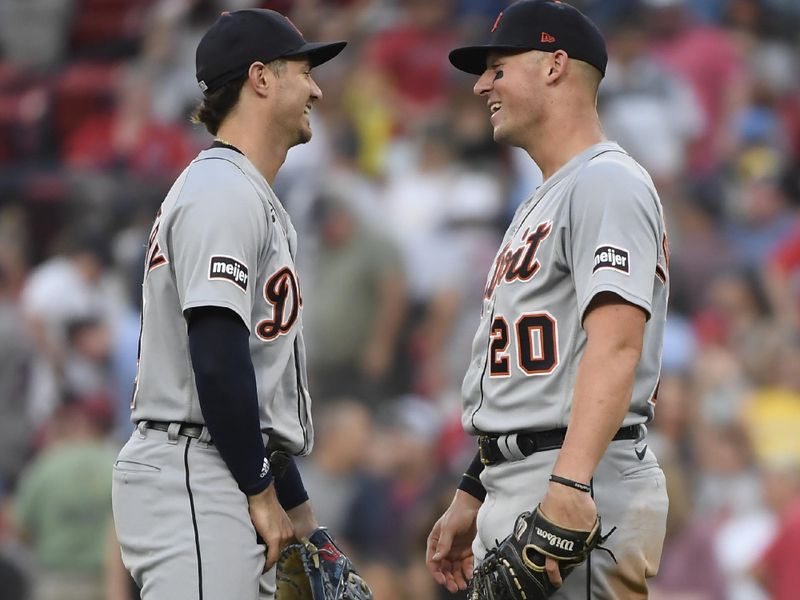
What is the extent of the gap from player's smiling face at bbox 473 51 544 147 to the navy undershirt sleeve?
2.91 feet

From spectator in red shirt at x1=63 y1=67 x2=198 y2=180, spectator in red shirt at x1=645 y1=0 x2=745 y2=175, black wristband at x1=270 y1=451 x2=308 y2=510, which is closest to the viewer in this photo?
black wristband at x1=270 y1=451 x2=308 y2=510

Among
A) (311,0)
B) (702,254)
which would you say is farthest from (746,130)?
(311,0)

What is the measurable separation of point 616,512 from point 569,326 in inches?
17.8

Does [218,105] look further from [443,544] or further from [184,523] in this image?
[443,544]

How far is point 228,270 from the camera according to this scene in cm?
339

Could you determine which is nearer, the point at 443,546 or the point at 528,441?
the point at 528,441

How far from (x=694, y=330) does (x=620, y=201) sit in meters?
4.91

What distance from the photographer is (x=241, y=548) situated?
342 centimetres

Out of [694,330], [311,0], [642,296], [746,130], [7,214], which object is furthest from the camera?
[311,0]

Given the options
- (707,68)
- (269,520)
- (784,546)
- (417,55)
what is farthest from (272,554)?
(417,55)

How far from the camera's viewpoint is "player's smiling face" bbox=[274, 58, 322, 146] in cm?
373

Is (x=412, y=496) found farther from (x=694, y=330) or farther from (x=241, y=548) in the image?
(x=241, y=548)

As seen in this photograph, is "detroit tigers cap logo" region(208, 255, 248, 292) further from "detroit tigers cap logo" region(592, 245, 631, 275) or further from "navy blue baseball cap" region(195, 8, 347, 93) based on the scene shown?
"detroit tigers cap logo" region(592, 245, 631, 275)

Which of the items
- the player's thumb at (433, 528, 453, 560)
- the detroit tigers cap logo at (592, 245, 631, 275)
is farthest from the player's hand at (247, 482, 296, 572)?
the detroit tigers cap logo at (592, 245, 631, 275)
